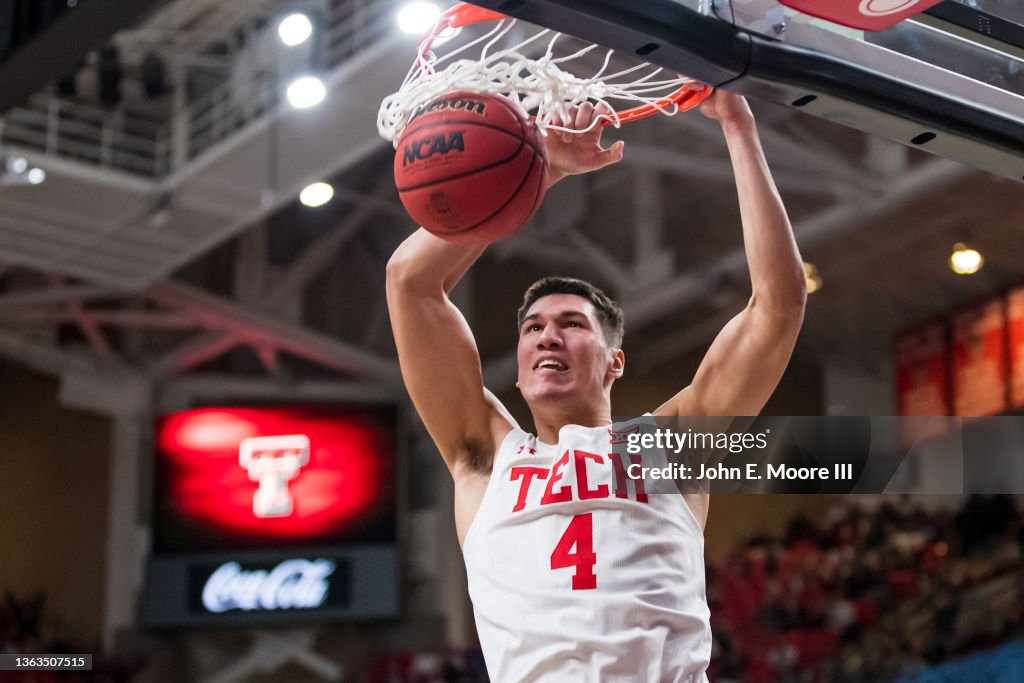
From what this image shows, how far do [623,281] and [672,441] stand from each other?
30.2 ft

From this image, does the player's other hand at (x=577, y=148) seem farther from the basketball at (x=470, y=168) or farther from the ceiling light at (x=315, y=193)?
the ceiling light at (x=315, y=193)

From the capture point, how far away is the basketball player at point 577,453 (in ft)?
8.11

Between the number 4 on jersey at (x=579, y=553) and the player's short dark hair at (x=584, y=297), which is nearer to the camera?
the number 4 on jersey at (x=579, y=553)

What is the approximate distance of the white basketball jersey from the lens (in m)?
2.44

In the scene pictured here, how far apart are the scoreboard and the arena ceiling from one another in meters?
0.74

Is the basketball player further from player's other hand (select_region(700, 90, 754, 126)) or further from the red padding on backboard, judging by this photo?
the red padding on backboard

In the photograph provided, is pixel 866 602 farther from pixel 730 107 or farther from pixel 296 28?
pixel 730 107

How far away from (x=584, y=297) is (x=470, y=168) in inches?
20.7

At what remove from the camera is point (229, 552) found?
41.4 ft

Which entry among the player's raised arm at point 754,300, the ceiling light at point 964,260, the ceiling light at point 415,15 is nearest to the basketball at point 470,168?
the player's raised arm at point 754,300

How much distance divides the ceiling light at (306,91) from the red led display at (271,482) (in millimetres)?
4496

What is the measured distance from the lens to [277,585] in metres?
12.5

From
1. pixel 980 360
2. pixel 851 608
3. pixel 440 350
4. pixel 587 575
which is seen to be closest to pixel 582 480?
pixel 587 575

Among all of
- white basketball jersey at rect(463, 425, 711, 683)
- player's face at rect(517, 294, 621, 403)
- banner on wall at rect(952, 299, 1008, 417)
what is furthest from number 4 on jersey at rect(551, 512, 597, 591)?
banner on wall at rect(952, 299, 1008, 417)
